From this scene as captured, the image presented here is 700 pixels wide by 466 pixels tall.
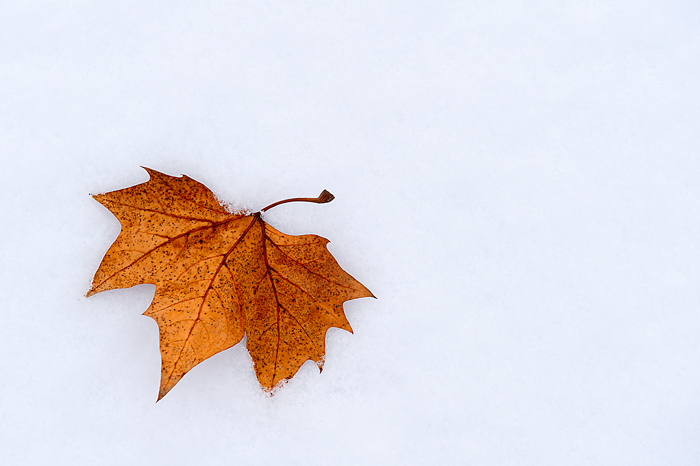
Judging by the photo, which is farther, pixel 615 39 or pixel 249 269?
pixel 615 39

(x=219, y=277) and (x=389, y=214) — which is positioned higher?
(x=389, y=214)

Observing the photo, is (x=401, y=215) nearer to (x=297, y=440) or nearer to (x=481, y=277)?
(x=481, y=277)

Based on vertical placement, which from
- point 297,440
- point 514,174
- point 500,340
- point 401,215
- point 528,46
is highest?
point 528,46

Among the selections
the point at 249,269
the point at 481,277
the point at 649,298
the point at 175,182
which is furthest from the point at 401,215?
the point at 649,298
